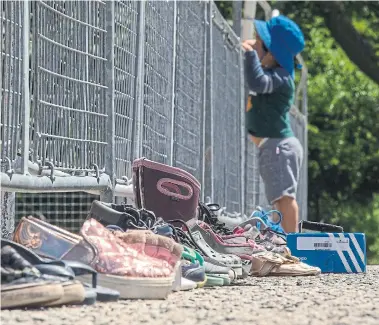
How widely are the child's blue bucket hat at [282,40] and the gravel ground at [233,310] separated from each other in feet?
16.7

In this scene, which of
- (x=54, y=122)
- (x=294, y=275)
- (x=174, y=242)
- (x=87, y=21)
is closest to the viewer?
(x=174, y=242)

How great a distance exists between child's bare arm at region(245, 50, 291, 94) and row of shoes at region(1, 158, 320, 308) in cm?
320

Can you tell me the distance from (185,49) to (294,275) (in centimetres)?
248

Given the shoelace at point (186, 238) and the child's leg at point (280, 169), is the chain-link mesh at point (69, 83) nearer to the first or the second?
the shoelace at point (186, 238)

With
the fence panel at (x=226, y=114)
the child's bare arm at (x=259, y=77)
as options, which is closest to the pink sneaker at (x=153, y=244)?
the fence panel at (x=226, y=114)

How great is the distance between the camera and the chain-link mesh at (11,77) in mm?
5934

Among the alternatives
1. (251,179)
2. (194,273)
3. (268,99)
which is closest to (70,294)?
(194,273)

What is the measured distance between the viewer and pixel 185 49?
9711mm

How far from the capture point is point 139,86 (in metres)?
7.91

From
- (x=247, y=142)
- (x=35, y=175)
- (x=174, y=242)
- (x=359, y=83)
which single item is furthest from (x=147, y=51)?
(x=359, y=83)

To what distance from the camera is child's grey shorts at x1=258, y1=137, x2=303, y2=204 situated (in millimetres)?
11234

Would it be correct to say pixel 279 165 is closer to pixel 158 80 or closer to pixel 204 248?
pixel 158 80

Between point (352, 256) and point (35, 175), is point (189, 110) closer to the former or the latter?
point (352, 256)

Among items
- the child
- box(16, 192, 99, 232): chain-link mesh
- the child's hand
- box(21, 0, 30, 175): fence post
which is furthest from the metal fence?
box(16, 192, 99, 232): chain-link mesh
